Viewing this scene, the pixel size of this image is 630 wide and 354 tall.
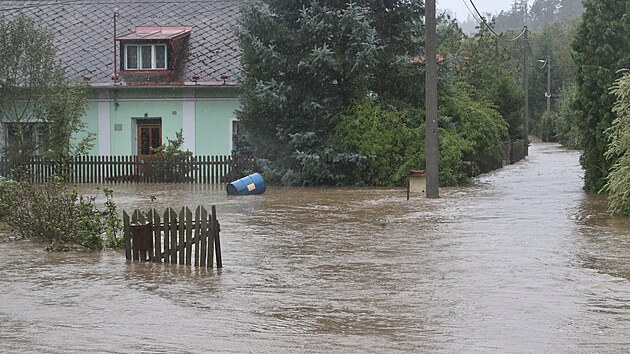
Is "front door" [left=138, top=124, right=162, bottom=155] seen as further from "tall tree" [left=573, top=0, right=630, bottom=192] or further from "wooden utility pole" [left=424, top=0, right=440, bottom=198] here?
"tall tree" [left=573, top=0, right=630, bottom=192]

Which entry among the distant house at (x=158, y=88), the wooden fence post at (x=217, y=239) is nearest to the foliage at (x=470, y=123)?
the distant house at (x=158, y=88)

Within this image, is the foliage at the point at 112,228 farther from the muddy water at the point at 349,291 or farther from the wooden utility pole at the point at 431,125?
the wooden utility pole at the point at 431,125

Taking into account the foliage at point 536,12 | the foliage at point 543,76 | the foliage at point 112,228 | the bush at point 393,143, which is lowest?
the foliage at point 112,228

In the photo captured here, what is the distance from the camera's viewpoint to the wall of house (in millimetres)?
38125

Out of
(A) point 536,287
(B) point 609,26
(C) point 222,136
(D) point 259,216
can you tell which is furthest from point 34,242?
(C) point 222,136

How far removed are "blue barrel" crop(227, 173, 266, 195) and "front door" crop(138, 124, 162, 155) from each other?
1143cm

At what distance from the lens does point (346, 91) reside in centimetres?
3281

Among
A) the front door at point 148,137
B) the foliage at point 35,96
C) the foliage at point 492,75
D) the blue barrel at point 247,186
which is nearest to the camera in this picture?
the blue barrel at point 247,186

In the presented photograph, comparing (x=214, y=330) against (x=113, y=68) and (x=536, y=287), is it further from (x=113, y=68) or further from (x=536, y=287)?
(x=113, y=68)

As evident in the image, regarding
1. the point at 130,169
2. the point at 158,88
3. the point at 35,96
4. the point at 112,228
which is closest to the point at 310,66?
the point at 130,169

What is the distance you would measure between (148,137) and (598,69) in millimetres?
19045

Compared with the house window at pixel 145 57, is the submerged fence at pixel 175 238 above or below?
below

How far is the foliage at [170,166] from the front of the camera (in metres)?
35.3

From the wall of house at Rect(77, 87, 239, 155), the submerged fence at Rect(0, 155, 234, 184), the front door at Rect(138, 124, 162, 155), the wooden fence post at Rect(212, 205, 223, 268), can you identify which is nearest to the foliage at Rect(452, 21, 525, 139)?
the wall of house at Rect(77, 87, 239, 155)
